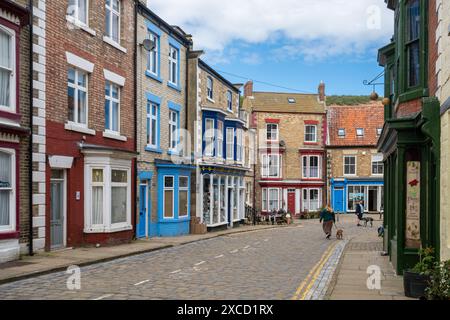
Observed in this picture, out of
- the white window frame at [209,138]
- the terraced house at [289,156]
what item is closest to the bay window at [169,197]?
the white window frame at [209,138]

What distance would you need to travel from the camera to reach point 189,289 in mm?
11117

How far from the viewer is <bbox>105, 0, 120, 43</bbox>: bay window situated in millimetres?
20172

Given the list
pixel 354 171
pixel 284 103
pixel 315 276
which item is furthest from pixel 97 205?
pixel 354 171

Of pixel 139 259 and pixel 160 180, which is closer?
pixel 139 259

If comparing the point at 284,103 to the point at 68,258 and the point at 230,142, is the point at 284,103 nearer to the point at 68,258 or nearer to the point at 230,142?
the point at 230,142

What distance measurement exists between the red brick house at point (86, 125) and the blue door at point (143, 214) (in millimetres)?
1349

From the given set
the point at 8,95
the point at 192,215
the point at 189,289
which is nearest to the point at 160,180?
the point at 192,215

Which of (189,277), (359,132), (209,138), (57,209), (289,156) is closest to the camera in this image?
(189,277)

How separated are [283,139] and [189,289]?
134 ft

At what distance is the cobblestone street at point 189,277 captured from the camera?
1045 centimetres

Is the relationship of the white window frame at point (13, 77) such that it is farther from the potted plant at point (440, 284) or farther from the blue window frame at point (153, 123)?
the potted plant at point (440, 284)

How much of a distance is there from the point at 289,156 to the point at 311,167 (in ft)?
7.90

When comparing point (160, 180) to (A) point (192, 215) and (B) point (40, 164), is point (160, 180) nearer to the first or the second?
(A) point (192, 215)

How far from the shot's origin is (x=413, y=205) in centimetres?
1264
